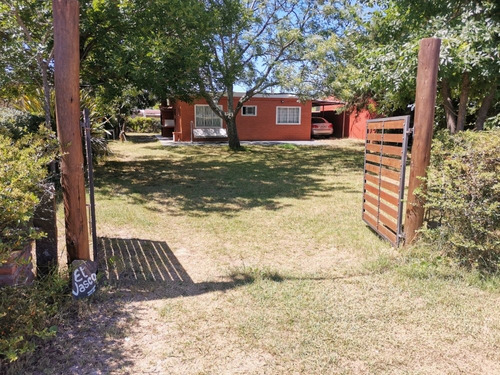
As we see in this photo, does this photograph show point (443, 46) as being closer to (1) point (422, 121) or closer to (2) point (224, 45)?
(1) point (422, 121)

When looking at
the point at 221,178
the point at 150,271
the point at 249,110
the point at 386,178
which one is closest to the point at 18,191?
the point at 150,271

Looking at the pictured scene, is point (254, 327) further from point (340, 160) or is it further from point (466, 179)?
point (340, 160)

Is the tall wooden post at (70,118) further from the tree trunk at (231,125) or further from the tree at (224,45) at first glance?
the tree trunk at (231,125)

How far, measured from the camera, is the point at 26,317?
2.44m

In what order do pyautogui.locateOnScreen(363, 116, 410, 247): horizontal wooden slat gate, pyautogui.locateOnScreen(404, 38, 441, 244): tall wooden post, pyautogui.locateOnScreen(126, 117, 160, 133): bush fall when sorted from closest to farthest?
pyautogui.locateOnScreen(404, 38, 441, 244): tall wooden post
pyautogui.locateOnScreen(363, 116, 410, 247): horizontal wooden slat gate
pyautogui.locateOnScreen(126, 117, 160, 133): bush

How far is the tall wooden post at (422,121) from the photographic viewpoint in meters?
3.96

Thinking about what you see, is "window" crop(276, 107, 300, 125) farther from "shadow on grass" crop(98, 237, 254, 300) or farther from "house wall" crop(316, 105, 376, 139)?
"shadow on grass" crop(98, 237, 254, 300)

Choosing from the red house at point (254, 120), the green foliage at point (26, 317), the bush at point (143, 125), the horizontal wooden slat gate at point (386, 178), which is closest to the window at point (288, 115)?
the red house at point (254, 120)

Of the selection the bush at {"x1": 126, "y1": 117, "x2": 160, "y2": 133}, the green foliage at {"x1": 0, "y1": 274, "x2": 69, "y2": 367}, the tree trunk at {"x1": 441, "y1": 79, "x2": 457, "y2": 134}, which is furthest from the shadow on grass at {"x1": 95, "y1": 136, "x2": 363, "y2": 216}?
the bush at {"x1": 126, "y1": 117, "x2": 160, "y2": 133}

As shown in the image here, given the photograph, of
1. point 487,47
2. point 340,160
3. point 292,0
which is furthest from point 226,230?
point 292,0

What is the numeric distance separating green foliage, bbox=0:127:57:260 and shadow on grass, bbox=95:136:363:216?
11.7 ft

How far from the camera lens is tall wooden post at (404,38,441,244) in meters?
3.96

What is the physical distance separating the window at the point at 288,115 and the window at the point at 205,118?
408 centimetres

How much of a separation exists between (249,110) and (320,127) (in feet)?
19.1
